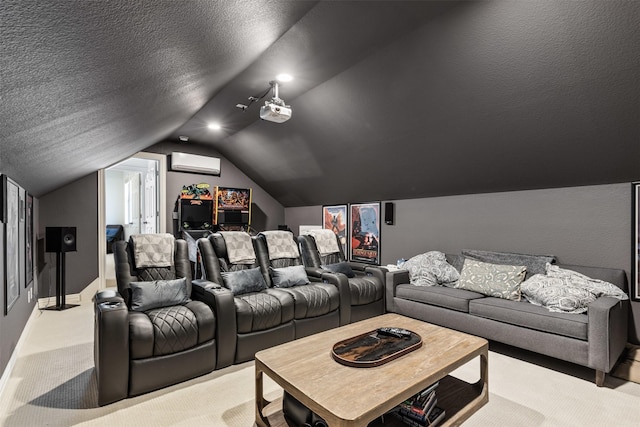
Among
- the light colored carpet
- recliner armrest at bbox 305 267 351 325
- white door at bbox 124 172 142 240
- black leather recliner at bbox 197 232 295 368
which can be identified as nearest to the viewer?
the light colored carpet

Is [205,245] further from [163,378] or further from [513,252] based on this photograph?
[513,252]

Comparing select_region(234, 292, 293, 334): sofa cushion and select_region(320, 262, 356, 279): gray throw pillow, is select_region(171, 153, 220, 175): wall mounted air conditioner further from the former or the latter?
select_region(234, 292, 293, 334): sofa cushion

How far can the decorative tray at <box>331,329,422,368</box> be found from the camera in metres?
1.93

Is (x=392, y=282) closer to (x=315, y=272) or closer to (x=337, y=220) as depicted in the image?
(x=315, y=272)

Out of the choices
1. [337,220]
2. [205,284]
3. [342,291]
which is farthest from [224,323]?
[337,220]

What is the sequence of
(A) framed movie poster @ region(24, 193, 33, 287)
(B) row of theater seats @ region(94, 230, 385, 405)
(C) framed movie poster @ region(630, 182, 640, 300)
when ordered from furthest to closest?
(A) framed movie poster @ region(24, 193, 33, 287) < (C) framed movie poster @ region(630, 182, 640, 300) < (B) row of theater seats @ region(94, 230, 385, 405)

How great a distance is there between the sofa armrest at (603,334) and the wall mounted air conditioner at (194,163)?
602 cm

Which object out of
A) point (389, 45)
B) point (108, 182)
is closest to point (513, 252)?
point (389, 45)

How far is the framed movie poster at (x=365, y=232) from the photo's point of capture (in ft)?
18.4

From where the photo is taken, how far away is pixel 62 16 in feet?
2.94

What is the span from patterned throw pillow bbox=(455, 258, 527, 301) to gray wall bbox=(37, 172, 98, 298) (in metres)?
5.45

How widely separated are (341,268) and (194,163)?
368cm

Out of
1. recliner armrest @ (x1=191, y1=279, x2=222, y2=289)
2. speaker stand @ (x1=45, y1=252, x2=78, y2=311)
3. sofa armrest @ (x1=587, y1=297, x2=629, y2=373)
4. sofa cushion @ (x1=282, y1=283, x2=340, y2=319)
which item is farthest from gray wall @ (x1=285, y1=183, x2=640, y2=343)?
speaker stand @ (x1=45, y1=252, x2=78, y2=311)

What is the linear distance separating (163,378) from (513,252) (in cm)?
388
